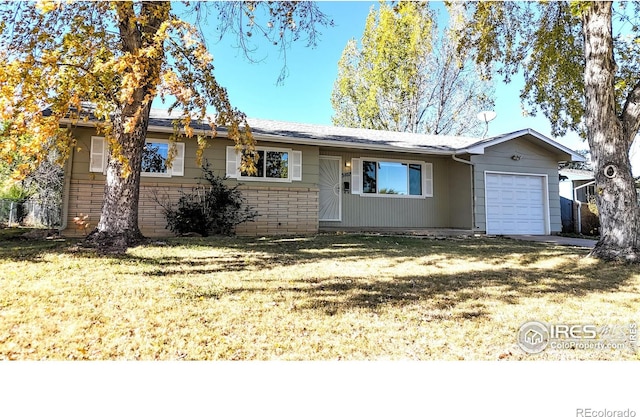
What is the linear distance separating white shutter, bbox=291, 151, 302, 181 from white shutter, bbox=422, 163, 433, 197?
4155 millimetres

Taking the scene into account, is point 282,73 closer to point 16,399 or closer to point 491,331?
point 491,331

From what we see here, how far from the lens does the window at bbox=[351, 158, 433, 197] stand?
440 inches

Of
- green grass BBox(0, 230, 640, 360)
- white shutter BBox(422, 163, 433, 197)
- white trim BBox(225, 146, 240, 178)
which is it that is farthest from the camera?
white shutter BBox(422, 163, 433, 197)

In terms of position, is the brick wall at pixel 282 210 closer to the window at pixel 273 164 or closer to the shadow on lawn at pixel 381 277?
the window at pixel 273 164

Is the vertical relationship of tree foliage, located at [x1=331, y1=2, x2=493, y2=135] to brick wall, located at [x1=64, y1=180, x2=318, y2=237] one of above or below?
above

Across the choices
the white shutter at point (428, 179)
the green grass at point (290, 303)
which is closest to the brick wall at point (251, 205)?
the green grass at point (290, 303)

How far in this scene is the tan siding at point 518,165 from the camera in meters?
10.8

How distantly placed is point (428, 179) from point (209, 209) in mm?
6878

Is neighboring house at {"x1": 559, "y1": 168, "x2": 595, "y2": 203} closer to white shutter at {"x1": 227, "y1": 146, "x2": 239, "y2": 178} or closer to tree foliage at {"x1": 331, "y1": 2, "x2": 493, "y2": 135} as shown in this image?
tree foliage at {"x1": 331, "y1": 2, "x2": 493, "y2": 135}

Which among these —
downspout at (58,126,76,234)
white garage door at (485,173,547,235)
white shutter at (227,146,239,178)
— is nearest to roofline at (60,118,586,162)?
white shutter at (227,146,239,178)

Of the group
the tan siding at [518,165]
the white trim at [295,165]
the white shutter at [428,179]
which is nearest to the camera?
the white trim at [295,165]

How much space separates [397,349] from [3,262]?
206 inches

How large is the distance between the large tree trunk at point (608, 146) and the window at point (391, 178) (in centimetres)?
572

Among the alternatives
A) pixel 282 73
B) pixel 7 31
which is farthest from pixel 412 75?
pixel 7 31
